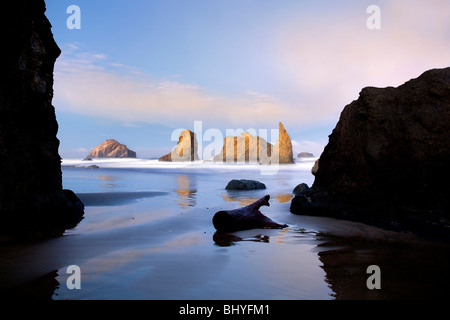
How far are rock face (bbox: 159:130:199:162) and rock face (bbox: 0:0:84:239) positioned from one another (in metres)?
45.3

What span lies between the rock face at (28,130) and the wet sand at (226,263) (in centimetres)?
62

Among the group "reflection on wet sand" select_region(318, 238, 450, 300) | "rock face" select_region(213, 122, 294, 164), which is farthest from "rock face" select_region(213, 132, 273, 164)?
"reflection on wet sand" select_region(318, 238, 450, 300)

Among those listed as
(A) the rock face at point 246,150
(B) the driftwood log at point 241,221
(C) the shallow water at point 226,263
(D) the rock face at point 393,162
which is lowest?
(C) the shallow water at point 226,263

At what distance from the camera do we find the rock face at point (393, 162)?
4.13m

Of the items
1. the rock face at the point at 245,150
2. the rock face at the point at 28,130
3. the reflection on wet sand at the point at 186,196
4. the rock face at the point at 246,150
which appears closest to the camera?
the rock face at the point at 28,130

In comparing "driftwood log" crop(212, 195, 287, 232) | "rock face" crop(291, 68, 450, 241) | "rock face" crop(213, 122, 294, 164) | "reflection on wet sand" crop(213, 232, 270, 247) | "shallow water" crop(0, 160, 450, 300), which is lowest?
"reflection on wet sand" crop(213, 232, 270, 247)

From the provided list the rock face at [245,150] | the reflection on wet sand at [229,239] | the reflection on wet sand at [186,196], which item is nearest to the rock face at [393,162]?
the reflection on wet sand at [229,239]

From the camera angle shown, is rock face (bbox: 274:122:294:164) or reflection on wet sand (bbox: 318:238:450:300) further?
rock face (bbox: 274:122:294:164)

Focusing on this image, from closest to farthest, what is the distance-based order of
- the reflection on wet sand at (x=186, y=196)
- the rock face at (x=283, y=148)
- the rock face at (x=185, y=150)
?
the reflection on wet sand at (x=186, y=196)
the rock face at (x=283, y=148)
the rock face at (x=185, y=150)

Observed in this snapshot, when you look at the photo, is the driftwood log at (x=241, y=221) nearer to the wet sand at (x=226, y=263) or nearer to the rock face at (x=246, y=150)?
the wet sand at (x=226, y=263)

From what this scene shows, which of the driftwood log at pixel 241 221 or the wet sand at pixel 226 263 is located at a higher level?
the driftwood log at pixel 241 221

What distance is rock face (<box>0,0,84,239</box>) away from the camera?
4031 millimetres

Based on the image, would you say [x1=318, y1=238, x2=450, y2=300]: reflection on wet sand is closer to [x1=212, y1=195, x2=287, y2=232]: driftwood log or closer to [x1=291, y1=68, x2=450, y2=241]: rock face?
[x1=291, y1=68, x2=450, y2=241]: rock face

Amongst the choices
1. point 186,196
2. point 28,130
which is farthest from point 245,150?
point 28,130
